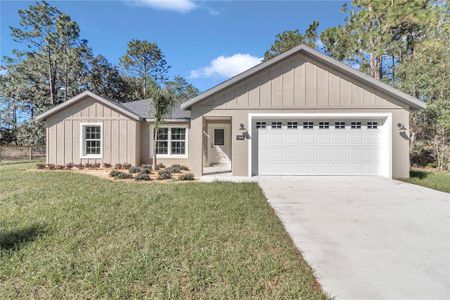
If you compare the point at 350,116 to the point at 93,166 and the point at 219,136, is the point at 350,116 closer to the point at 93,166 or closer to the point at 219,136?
the point at 219,136

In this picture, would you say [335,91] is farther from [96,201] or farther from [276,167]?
[96,201]

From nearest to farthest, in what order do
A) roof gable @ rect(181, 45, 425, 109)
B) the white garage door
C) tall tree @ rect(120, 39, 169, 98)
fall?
roof gable @ rect(181, 45, 425, 109), the white garage door, tall tree @ rect(120, 39, 169, 98)

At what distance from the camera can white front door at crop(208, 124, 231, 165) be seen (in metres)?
14.4

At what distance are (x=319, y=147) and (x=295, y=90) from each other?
257 centimetres

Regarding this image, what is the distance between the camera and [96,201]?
5.81m

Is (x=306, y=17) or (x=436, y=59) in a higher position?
(x=306, y=17)

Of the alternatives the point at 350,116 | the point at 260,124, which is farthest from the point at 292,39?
the point at 260,124

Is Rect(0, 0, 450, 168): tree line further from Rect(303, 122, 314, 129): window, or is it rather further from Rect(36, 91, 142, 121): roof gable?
Rect(303, 122, 314, 129): window

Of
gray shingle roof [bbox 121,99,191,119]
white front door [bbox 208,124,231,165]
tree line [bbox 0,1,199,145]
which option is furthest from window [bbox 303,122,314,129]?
tree line [bbox 0,1,199,145]

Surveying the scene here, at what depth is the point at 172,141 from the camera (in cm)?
1344

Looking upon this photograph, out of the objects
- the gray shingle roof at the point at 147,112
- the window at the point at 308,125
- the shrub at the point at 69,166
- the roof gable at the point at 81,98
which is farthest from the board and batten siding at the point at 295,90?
the shrub at the point at 69,166

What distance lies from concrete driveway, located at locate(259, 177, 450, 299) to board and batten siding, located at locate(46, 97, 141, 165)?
838cm

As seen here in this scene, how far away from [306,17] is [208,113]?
582 inches

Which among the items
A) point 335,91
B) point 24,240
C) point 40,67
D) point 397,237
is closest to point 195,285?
point 24,240
